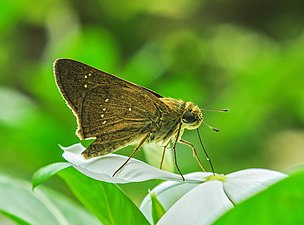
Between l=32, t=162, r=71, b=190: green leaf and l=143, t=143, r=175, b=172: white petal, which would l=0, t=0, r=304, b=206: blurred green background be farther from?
l=32, t=162, r=71, b=190: green leaf

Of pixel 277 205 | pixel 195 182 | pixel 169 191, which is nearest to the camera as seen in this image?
pixel 277 205

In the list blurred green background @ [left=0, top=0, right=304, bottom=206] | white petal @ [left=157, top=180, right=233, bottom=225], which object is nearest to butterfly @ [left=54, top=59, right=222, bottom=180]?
white petal @ [left=157, top=180, right=233, bottom=225]

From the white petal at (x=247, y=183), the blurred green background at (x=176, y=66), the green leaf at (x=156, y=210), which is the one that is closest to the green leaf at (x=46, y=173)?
the green leaf at (x=156, y=210)

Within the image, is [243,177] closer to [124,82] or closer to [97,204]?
[97,204]

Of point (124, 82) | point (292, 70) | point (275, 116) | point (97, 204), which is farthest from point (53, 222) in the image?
point (275, 116)

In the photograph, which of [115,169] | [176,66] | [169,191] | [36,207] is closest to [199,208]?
[115,169]

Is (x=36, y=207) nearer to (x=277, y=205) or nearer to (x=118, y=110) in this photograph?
(x=118, y=110)

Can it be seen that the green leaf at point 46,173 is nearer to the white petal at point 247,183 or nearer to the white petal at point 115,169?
the white petal at point 115,169
